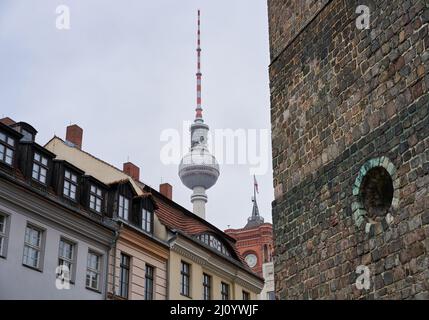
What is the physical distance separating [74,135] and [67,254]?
800 cm

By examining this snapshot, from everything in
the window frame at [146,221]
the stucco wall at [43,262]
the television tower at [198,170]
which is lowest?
the stucco wall at [43,262]

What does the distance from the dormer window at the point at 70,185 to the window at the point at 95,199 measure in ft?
2.55

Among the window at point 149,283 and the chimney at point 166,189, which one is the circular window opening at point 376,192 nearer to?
the window at point 149,283

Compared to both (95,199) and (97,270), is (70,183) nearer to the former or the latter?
(95,199)

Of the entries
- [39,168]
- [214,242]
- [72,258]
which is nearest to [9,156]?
[39,168]

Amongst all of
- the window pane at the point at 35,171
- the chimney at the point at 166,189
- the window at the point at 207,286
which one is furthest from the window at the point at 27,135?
the chimney at the point at 166,189

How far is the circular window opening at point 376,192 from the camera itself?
1136 cm

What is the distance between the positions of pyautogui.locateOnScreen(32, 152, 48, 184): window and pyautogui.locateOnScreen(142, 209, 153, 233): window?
16.4 ft

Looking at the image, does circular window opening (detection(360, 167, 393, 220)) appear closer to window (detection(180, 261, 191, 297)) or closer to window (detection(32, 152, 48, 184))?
window (detection(32, 152, 48, 184))

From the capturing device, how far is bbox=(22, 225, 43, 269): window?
21625 mm

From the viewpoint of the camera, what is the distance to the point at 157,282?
26.7 metres

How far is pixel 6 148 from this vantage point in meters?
22.0

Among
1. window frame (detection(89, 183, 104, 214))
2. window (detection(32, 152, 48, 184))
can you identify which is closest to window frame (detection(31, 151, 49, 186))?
window (detection(32, 152, 48, 184))
